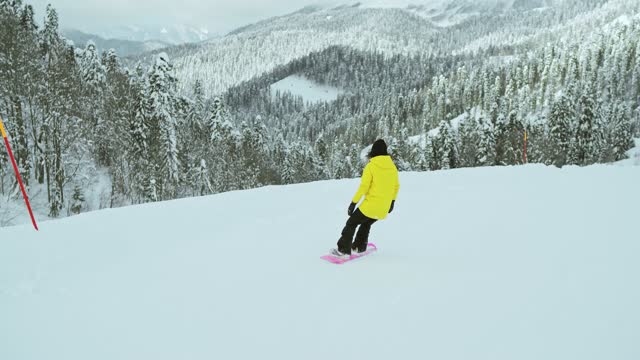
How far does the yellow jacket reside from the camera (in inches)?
244

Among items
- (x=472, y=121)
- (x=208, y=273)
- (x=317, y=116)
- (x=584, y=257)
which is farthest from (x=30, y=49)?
(x=317, y=116)

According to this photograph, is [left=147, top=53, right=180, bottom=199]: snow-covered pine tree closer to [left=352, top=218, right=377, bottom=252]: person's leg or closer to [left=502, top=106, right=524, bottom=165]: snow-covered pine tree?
[left=352, top=218, right=377, bottom=252]: person's leg

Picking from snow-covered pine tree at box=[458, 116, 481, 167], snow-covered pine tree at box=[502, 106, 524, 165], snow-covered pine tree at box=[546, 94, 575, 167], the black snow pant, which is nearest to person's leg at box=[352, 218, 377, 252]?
the black snow pant

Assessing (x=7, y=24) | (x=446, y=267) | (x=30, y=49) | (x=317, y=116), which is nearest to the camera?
(x=446, y=267)

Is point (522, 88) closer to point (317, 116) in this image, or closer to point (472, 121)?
point (472, 121)

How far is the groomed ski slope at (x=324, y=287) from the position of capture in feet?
12.7

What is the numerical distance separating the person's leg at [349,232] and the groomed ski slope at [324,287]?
327 mm

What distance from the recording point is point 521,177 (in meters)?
13.6

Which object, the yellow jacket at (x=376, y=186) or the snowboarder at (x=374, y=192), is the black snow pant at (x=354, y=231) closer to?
the snowboarder at (x=374, y=192)

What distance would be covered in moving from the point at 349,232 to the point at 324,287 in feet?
4.19

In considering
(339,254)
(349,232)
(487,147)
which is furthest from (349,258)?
(487,147)

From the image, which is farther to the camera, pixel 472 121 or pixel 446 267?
pixel 472 121

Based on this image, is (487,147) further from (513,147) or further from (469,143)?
(469,143)

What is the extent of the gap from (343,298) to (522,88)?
12705 cm
